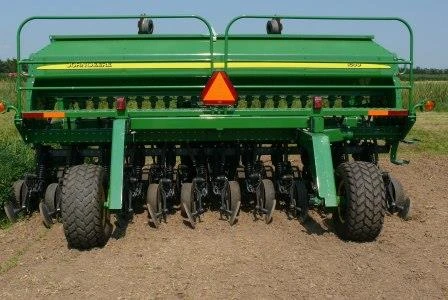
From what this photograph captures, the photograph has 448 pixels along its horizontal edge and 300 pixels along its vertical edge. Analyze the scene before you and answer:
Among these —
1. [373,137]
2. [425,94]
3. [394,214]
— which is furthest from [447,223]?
[425,94]

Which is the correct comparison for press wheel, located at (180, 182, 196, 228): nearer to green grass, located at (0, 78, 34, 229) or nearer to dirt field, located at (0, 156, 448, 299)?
dirt field, located at (0, 156, 448, 299)

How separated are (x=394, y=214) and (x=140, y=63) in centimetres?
318

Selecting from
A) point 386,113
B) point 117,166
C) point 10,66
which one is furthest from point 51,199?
point 10,66

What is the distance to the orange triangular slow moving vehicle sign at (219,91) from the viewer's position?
17.3 ft

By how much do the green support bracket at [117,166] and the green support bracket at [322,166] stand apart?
1687 mm

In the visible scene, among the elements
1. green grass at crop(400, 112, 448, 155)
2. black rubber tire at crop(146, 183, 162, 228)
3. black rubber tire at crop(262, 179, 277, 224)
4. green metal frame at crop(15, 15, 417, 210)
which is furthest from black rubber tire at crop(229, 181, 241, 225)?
green grass at crop(400, 112, 448, 155)

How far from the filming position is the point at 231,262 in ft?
14.2

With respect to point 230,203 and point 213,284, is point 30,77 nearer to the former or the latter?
point 230,203

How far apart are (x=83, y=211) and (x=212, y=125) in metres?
1.47

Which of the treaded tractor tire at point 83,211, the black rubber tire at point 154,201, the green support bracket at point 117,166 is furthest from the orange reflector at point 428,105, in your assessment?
the treaded tractor tire at point 83,211

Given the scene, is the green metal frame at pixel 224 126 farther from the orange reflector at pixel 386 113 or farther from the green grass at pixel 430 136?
the green grass at pixel 430 136

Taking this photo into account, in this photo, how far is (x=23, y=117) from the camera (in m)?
5.46

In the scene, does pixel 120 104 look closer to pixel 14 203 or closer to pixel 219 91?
pixel 219 91

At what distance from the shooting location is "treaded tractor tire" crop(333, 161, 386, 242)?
A: 473 centimetres
